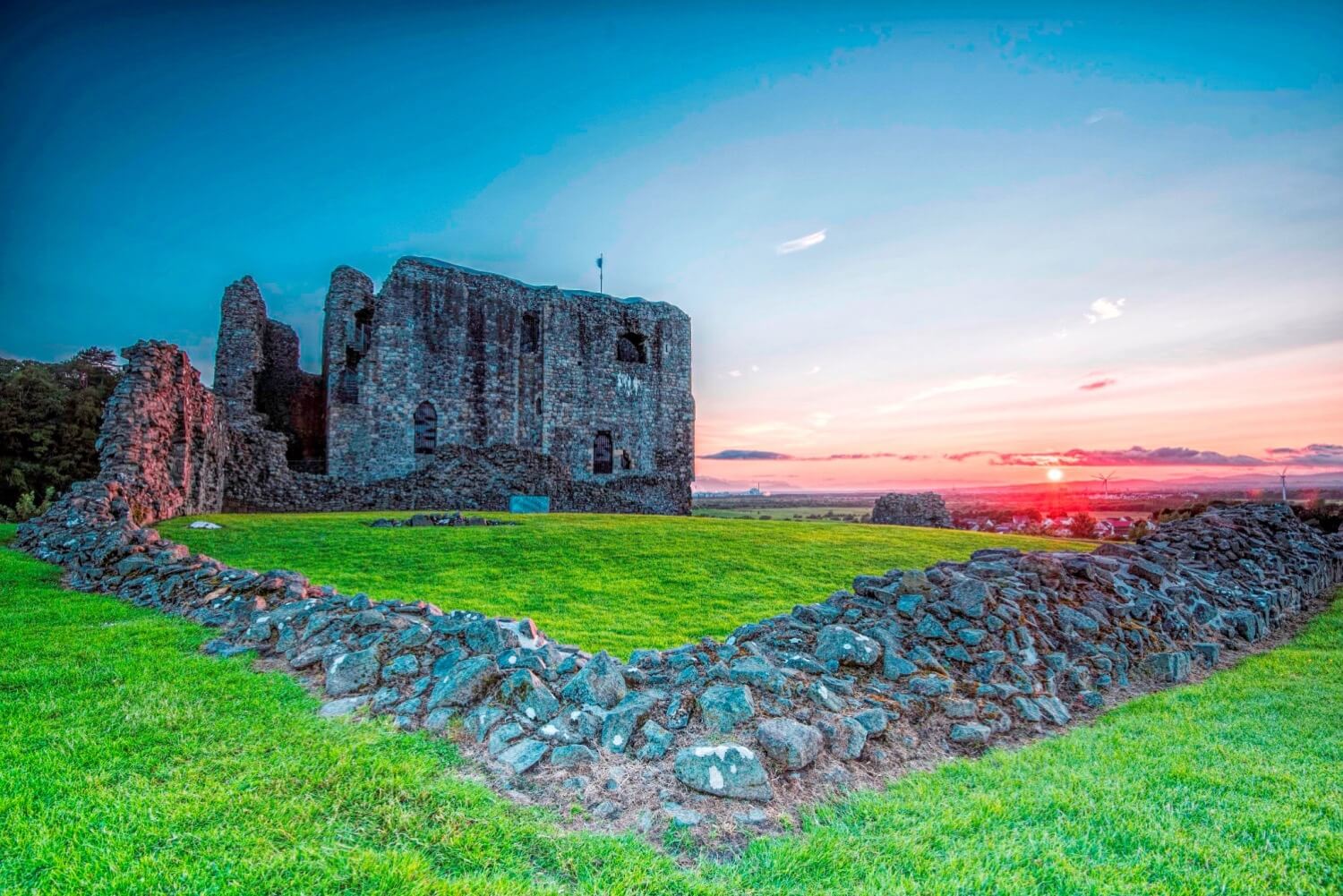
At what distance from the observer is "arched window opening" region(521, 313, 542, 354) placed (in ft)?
102

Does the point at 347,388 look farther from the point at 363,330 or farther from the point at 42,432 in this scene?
the point at 42,432

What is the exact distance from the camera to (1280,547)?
461 inches

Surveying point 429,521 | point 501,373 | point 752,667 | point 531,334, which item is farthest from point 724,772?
point 531,334

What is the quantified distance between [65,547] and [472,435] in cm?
1899

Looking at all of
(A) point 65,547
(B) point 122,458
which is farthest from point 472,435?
(A) point 65,547

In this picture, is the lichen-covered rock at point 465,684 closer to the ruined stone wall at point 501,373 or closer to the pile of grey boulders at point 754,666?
the pile of grey boulders at point 754,666

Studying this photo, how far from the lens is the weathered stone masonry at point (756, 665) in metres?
3.76

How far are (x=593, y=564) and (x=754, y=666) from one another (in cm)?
696

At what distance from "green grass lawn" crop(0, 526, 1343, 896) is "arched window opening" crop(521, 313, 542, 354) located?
2737 centimetres

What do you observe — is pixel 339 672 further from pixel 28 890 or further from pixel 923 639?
pixel 923 639

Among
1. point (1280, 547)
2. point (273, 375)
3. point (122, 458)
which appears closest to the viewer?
point (1280, 547)

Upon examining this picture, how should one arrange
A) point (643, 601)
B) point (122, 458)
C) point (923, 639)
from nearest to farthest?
point (923, 639), point (643, 601), point (122, 458)

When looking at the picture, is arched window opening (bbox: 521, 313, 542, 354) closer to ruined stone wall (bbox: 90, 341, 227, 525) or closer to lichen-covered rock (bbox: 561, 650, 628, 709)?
ruined stone wall (bbox: 90, 341, 227, 525)

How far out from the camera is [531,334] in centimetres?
3144
